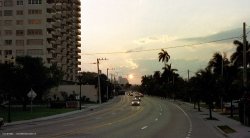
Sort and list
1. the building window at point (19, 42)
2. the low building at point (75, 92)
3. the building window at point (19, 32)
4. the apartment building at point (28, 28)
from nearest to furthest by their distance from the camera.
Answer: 1. the low building at point (75, 92)
2. the apartment building at point (28, 28)
3. the building window at point (19, 32)
4. the building window at point (19, 42)

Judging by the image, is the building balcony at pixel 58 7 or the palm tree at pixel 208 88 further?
the building balcony at pixel 58 7

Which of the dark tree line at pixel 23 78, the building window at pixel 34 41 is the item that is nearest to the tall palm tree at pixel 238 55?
the dark tree line at pixel 23 78

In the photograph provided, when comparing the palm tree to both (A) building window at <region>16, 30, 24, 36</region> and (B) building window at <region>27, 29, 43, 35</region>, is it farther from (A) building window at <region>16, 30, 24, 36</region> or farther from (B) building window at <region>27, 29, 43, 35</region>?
(A) building window at <region>16, 30, 24, 36</region>

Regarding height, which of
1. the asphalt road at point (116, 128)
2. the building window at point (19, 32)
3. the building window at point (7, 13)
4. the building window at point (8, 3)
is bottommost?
the asphalt road at point (116, 128)

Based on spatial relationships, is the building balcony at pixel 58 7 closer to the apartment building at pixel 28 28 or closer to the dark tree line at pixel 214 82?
the apartment building at pixel 28 28

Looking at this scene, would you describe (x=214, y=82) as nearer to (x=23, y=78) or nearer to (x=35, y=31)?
(x=23, y=78)

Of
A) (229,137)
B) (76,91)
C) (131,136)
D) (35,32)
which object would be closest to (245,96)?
(229,137)

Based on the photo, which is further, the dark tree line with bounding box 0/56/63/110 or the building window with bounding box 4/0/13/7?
the building window with bounding box 4/0/13/7

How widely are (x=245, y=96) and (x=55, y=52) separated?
123 meters

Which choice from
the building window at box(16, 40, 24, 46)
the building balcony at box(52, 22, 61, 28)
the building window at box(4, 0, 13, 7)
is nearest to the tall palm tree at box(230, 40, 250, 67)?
the building balcony at box(52, 22, 61, 28)

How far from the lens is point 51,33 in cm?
15350

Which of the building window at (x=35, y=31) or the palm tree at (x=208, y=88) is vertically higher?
the building window at (x=35, y=31)

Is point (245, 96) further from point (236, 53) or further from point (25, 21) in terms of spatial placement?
point (25, 21)

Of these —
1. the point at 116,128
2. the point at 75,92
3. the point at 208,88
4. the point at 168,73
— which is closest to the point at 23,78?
the point at 208,88
